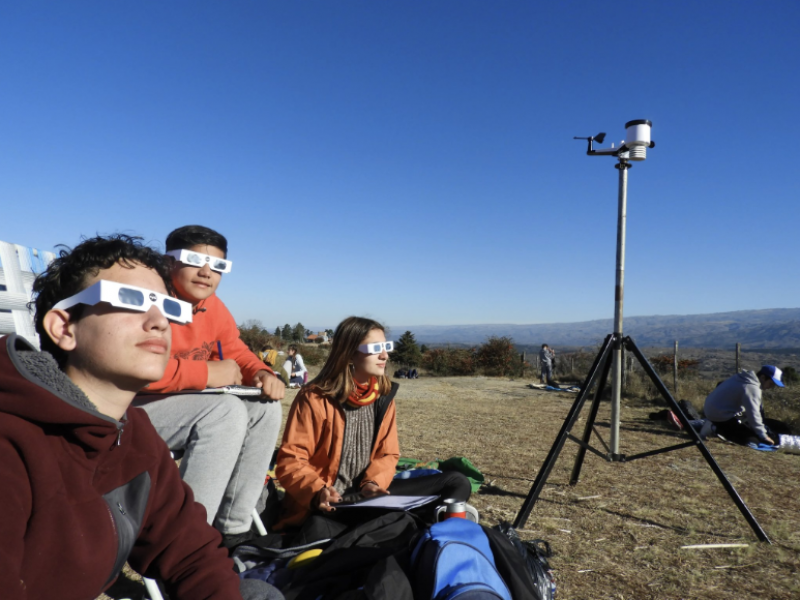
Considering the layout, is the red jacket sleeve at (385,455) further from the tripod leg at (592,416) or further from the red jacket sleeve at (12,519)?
the red jacket sleeve at (12,519)

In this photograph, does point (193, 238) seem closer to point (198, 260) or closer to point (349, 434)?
point (198, 260)

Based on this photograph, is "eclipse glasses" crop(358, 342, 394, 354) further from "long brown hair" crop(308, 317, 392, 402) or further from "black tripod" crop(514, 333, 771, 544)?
"black tripod" crop(514, 333, 771, 544)

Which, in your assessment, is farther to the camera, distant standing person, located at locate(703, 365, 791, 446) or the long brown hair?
distant standing person, located at locate(703, 365, 791, 446)

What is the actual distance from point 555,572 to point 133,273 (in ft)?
9.21

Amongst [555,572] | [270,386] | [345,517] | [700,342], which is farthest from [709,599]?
[700,342]

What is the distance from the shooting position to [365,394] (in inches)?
125

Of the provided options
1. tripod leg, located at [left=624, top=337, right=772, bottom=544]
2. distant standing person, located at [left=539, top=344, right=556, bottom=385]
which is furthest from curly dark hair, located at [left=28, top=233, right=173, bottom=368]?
distant standing person, located at [left=539, top=344, right=556, bottom=385]

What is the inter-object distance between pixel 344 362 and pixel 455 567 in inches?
61.6

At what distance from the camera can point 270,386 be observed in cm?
261

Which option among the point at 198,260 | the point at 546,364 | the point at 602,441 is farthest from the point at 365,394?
the point at 546,364

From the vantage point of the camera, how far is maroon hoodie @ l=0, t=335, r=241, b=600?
1039 millimetres

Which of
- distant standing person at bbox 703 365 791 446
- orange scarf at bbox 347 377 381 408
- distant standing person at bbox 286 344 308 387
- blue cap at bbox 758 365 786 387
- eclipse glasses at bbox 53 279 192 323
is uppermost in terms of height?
eclipse glasses at bbox 53 279 192 323

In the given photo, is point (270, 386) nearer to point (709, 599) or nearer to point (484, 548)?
point (484, 548)

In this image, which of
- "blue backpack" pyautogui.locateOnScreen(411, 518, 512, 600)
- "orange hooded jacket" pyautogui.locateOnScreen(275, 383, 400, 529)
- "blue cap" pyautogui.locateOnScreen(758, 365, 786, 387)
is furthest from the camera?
"blue cap" pyautogui.locateOnScreen(758, 365, 786, 387)
